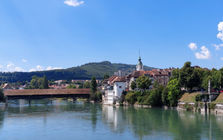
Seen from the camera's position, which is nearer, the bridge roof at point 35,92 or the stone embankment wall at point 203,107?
the stone embankment wall at point 203,107

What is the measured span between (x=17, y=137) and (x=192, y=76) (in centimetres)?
3138

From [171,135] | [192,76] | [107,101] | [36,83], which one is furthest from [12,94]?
[36,83]

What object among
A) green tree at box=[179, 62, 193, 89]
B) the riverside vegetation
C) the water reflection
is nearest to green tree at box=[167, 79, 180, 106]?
the riverside vegetation

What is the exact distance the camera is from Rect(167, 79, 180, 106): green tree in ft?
160

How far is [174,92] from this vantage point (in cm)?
4919

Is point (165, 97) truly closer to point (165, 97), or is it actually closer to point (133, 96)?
point (165, 97)

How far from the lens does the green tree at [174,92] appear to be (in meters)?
48.7

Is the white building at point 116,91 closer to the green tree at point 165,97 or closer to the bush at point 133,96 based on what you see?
the bush at point 133,96

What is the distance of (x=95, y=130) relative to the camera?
28516 millimetres

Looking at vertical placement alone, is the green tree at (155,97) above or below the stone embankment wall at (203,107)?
above

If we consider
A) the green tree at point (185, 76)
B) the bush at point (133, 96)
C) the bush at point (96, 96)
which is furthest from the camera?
the bush at point (96, 96)

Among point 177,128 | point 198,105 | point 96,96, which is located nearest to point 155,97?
point 198,105

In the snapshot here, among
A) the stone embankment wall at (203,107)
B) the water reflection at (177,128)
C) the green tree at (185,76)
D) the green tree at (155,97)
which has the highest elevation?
the green tree at (185,76)

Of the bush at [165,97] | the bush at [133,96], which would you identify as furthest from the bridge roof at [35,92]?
the bush at [165,97]
